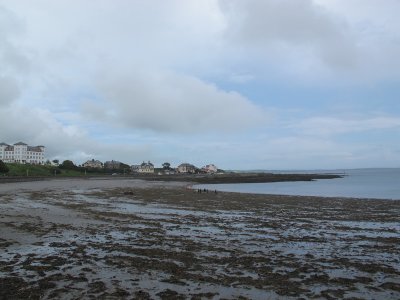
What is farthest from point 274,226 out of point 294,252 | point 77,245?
point 77,245

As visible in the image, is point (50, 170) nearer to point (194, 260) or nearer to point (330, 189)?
point (330, 189)

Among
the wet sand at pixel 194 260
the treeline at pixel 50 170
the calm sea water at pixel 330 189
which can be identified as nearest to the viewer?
the wet sand at pixel 194 260

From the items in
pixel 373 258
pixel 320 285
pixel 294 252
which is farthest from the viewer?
pixel 294 252

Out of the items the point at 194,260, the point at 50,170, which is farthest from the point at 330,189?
the point at 50,170

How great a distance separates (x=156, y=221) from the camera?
2025 cm

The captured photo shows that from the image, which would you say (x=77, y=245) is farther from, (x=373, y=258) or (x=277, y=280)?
(x=373, y=258)

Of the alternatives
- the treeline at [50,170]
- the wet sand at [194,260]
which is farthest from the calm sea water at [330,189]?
the treeline at [50,170]

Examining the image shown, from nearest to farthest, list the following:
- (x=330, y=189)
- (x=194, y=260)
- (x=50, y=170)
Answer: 1. (x=194, y=260)
2. (x=330, y=189)
3. (x=50, y=170)

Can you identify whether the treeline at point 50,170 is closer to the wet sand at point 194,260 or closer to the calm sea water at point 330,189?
the calm sea water at point 330,189

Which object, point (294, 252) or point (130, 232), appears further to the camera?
point (130, 232)

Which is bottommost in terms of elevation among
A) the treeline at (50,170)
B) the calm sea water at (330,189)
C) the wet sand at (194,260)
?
the calm sea water at (330,189)

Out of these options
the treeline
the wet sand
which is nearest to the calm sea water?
the wet sand

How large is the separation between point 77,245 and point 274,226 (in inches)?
368

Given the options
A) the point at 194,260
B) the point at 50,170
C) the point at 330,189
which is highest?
the point at 50,170
